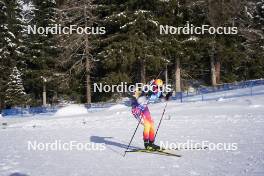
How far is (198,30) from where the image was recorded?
43.8 metres

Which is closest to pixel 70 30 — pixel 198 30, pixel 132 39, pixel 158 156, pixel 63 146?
pixel 132 39

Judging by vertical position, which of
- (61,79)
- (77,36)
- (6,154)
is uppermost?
(77,36)

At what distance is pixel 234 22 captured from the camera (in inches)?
1900

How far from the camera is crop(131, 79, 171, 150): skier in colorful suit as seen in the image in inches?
442

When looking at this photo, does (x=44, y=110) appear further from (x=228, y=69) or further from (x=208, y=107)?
(x=228, y=69)

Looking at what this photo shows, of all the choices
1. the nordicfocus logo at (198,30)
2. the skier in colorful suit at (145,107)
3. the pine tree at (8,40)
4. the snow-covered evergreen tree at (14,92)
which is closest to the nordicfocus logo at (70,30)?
the pine tree at (8,40)

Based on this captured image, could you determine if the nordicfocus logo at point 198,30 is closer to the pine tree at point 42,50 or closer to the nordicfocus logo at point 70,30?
the nordicfocus logo at point 70,30

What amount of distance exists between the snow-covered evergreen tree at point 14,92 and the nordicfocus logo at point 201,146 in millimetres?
39894

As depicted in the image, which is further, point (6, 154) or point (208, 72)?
point (208, 72)

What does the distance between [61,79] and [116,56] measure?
8919 mm

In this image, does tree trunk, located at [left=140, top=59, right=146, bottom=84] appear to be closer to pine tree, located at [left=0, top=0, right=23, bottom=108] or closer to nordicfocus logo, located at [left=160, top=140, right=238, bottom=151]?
pine tree, located at [left=0, top=0, right=23, bottom=108]

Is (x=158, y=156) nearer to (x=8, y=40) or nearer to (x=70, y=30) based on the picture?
(x=70, y=30)

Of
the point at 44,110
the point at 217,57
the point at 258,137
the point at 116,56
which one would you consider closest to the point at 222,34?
the point at 217,57

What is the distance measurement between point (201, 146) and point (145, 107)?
2054mm
